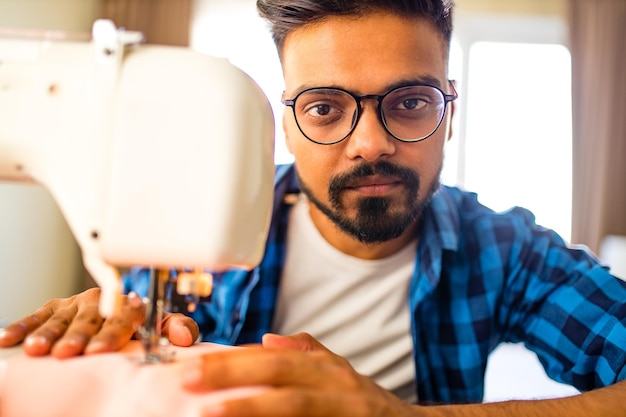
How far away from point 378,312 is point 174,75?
0.85m

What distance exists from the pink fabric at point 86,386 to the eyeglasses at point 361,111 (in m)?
0.61

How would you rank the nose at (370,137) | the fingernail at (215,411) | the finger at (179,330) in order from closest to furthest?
1. the fingernail at (215,411)
2. the finger at (179,330)
3. the nose at (370,137)

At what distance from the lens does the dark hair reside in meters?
1.02

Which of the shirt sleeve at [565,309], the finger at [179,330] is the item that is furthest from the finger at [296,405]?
the shirt sleeve at [565,309]

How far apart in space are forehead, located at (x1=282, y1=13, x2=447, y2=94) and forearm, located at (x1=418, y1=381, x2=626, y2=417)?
1.91ft

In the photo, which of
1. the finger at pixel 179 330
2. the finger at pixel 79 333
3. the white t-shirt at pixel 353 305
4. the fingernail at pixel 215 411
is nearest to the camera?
the fingernail at pixel 215 411

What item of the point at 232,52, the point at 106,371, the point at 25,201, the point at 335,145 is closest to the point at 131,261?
the point at 106,371

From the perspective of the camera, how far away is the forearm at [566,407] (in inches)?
27.5

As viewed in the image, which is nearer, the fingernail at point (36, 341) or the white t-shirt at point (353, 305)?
the fingernail at point (36, 341)

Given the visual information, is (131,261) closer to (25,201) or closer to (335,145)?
(335,145)

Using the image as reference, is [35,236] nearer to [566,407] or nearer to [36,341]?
[36,341]

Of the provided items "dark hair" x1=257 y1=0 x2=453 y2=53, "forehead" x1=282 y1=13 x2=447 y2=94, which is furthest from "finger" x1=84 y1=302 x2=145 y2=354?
"dark hair" x1=257 y1=0 x2=453 y2=53

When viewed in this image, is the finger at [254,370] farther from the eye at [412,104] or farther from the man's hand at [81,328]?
the eye at [412,104]

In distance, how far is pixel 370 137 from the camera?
99 cm
